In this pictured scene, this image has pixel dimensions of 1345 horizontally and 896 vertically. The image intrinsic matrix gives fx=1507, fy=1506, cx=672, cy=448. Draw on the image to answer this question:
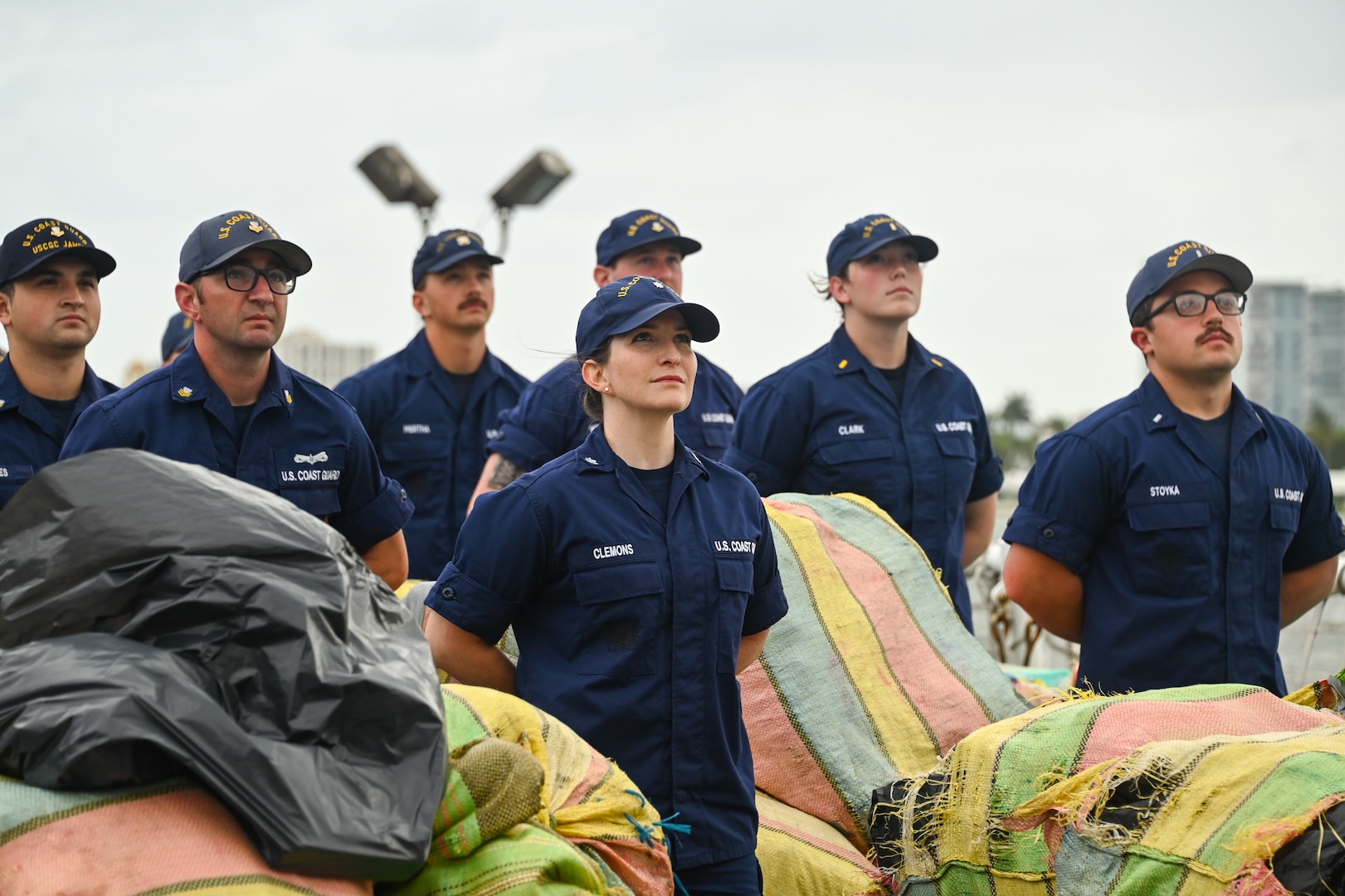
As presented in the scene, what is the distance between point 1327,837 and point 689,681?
4.17 ft

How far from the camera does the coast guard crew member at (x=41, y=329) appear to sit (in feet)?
15.2

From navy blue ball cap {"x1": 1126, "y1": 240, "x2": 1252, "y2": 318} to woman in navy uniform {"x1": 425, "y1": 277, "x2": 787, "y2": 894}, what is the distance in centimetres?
183

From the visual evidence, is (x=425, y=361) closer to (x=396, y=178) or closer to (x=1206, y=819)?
(x=1206, y=819)

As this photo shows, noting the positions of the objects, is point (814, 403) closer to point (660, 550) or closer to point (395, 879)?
point (660, 550)

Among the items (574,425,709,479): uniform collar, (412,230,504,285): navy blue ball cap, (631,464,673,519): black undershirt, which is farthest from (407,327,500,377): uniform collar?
(631,464,673,519): black undershirt

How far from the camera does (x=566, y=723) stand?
3.19 m

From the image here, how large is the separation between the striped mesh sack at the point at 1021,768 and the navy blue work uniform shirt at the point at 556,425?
82.5 inches

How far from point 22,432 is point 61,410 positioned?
0.48ft

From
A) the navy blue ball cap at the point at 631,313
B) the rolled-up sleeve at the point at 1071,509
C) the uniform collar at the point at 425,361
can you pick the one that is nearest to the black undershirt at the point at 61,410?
the uniform collar at the point at 425,361

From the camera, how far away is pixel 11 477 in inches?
181

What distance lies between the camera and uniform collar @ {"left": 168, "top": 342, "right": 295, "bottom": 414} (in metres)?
3.95

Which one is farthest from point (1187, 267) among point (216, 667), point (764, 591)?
point (216, 667)

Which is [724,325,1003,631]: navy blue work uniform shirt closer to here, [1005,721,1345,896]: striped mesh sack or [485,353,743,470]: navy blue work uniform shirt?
[485,353,743,470]: navy blue work uniform shirt

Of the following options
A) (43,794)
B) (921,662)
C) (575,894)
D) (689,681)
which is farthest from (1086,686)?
(43,794)
